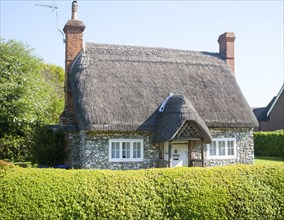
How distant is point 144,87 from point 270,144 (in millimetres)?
13992

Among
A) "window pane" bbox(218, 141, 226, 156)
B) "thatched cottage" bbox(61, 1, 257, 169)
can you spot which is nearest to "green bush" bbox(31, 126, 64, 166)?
"thatched cottage" bbox(61, 1, 257, 169)

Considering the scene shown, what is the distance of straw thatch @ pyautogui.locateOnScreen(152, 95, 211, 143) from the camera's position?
15.5 m

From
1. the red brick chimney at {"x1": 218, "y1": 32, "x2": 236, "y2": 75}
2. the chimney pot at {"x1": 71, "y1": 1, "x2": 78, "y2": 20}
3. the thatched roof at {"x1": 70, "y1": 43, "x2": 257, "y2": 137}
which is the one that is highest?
the chimney pot at {"x1": 71, "y1": 1, "x2": 78, "y2": 20}

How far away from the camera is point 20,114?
2219cm

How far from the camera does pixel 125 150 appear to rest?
16.4 m

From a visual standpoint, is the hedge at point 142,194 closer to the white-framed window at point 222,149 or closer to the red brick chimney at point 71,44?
the white-framed window at point 222,149

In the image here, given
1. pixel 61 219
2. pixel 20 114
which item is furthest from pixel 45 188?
pixel 20 114

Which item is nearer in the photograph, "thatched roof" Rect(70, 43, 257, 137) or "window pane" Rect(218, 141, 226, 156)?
"thatched roof" Rect(70, 43, 257, 137)

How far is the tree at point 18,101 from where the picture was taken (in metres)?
22.1

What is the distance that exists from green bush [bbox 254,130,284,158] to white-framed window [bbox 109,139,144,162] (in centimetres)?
1431

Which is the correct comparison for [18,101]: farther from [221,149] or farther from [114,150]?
[221,149]

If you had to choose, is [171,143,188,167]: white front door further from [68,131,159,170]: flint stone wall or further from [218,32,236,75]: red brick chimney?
[218,32,236,75]: red brick chimney

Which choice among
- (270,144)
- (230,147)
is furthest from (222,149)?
(270,144)

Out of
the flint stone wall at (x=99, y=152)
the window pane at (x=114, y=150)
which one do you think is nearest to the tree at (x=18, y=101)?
the flint stone wall at (x=99, y=152)
